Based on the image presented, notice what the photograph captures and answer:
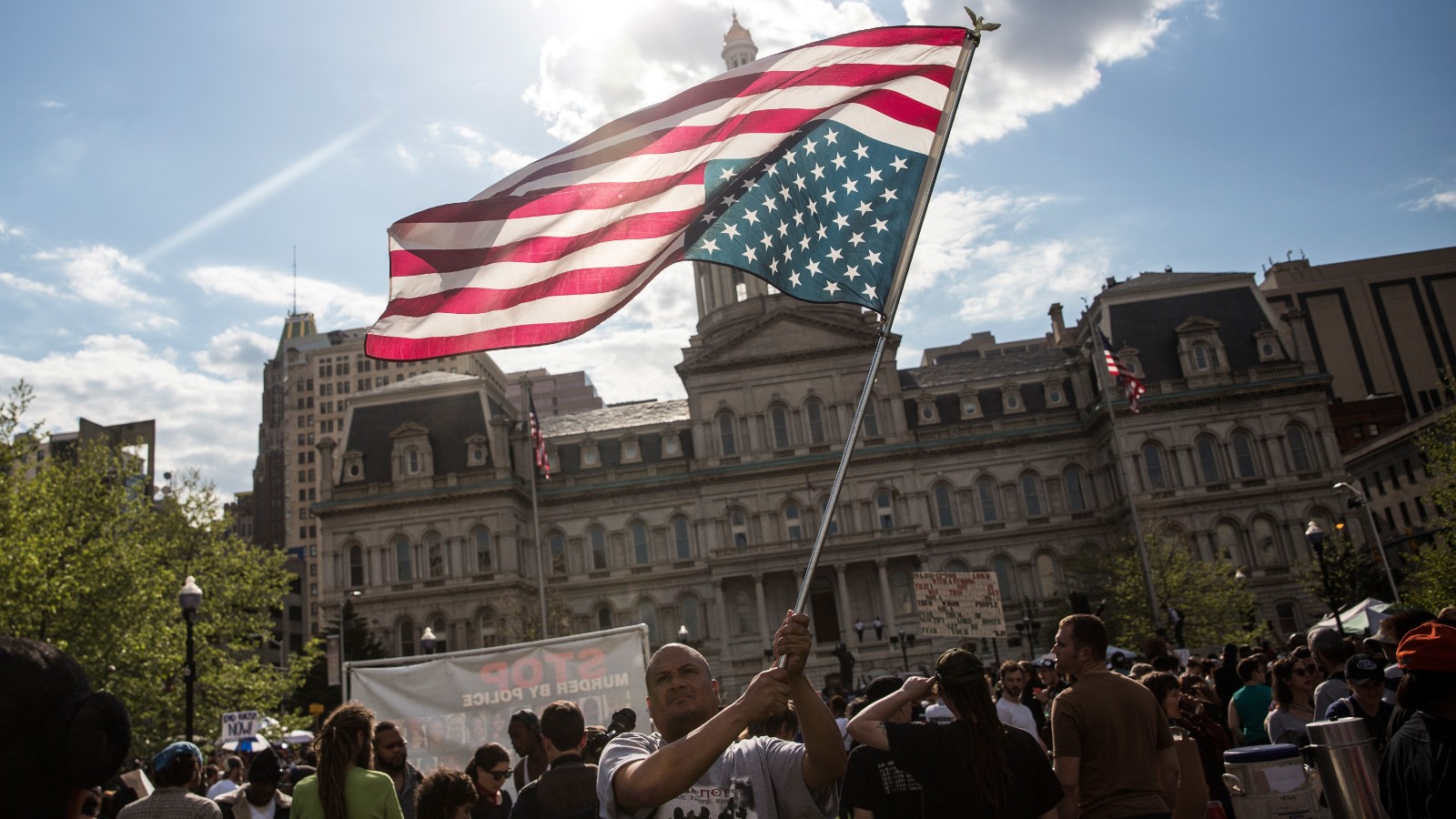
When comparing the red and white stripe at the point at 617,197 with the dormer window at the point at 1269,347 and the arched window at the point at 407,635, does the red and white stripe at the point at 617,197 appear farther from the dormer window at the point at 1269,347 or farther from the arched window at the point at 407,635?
the dormer window at the point at 1269,347

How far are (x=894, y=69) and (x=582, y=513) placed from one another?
53698 millimetres

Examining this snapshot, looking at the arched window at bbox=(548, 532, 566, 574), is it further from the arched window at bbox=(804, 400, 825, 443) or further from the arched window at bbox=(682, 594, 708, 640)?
the arched window at bbox=(804, 400, 825, 443)

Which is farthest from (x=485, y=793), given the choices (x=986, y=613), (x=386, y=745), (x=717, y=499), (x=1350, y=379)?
(x=1350, y=379)

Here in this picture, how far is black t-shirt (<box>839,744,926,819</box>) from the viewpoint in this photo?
539 centimetres

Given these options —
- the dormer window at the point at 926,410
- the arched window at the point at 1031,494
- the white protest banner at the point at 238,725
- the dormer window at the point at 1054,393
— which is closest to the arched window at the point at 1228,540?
the arched window at the point at 1031,494

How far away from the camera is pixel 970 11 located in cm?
689

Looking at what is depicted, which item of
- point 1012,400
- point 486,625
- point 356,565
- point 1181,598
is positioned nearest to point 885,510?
point 1012,400

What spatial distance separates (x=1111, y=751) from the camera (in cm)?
616

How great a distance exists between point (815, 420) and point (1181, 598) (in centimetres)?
2049

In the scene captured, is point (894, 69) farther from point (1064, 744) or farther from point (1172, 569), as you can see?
point (1172, 569)

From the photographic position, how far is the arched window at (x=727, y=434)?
58.4m

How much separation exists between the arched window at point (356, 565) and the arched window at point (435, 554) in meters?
3.58

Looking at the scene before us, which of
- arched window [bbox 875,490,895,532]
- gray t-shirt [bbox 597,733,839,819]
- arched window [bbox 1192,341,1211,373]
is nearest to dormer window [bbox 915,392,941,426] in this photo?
arched window [bbox 875,490,895,532]

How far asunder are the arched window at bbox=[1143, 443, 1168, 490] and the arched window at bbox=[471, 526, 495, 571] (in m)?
34.0
